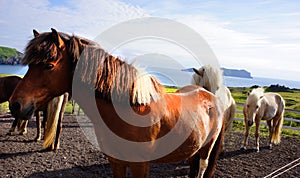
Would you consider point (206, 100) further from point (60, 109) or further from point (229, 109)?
point (60, 109)

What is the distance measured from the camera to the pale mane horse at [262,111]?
269 inches

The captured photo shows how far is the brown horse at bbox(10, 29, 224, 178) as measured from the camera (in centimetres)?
175

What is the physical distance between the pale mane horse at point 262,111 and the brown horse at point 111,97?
4.93 m

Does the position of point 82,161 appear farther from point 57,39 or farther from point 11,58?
point 11,58

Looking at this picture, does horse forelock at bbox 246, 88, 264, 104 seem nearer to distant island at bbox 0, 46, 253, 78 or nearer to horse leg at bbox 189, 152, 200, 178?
distant island at bbox 0, 46, 253, 78

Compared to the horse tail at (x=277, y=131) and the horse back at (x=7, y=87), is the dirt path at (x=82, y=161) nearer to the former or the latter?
the horse tail at (x=277, y=131)

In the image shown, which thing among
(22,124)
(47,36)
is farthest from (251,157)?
(22,124)

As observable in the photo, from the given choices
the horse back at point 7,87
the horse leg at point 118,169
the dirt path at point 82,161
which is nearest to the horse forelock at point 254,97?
the dirt path at point 82,161

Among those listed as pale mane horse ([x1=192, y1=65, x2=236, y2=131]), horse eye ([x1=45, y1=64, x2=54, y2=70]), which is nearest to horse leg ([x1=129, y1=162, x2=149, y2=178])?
horse eye ([x1=45, y1=64, x2=54, y2=70])

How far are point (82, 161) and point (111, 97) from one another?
11.6 feet

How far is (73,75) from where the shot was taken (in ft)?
6.18

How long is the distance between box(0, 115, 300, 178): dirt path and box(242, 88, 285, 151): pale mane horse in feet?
2.16

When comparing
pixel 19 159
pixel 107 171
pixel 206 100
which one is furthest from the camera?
pixel 19 159

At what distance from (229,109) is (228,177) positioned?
1888mm
